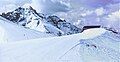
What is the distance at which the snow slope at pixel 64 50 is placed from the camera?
48.3ft

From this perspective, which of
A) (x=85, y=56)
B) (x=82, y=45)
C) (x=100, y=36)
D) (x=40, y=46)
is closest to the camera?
(x=85, y=56)

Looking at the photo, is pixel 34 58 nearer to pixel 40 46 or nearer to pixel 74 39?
pixel 40 46

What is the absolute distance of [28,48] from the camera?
1638cm

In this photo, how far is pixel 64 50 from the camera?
50.8 ft

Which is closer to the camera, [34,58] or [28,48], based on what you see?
[34,58]

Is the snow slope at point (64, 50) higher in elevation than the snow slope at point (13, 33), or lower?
higher

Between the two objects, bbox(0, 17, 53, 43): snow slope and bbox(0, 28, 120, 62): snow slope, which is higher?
bbox(0, 28, 120, 62): snow slope

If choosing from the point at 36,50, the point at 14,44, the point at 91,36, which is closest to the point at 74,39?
the point at 91,36

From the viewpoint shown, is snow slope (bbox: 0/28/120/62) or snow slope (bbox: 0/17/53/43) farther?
snow slope (bbox: 0/17/53/43)

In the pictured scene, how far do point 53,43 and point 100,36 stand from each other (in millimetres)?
3033

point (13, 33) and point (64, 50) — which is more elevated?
point (64, 50)

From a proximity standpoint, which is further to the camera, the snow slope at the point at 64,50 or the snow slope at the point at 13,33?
the snow slope at the point at 13,33

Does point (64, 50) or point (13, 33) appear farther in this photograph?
point (13, 33)

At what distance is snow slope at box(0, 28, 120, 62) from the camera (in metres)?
14.7
